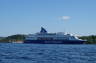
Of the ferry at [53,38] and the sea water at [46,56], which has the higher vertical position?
the ferry at [53,38]

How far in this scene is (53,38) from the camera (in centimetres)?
14962

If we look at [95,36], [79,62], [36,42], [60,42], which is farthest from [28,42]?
[79,62]

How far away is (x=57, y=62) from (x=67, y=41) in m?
112

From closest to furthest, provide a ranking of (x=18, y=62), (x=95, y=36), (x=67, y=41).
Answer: (x=18, y=62) < (x=67, y=41) < (x=95, y=36)

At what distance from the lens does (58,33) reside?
155 metres

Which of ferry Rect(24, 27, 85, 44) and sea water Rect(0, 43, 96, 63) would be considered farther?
ferry Rect(24, 27, 85, 44)

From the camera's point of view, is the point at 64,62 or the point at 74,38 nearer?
the point at 64,62

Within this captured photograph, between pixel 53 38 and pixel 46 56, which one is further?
pixel 53 38

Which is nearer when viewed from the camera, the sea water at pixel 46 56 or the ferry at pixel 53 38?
the sea water at pixel 46 56

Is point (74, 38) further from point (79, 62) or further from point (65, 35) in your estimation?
point (79, 62)

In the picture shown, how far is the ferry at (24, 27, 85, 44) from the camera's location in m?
147

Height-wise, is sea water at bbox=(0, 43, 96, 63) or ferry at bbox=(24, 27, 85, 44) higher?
ferry at bbox=(24, 27, 85, 44)

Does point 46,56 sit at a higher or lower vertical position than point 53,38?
lower

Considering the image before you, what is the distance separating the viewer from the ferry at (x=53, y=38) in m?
147
